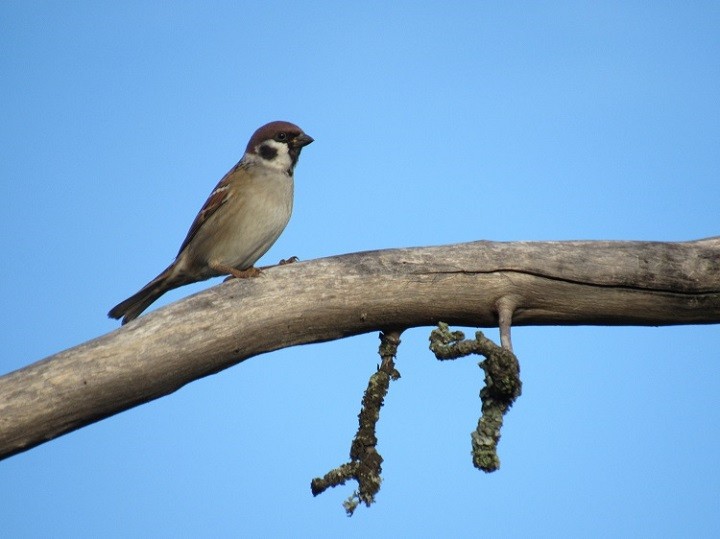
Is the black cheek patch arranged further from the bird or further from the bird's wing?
the bird's wing

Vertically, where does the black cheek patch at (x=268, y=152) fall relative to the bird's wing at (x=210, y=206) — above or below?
above

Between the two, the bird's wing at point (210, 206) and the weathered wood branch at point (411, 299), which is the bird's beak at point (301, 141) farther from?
the weathered wood branch at point (411, 299)

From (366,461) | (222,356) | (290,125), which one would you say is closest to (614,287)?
(366,461)

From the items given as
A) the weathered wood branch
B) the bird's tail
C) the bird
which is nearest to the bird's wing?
the bird

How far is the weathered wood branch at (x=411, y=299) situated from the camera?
4375 mm

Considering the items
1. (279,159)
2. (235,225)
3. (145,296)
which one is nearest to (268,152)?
(279,159)

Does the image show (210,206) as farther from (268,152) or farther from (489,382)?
(489,382)

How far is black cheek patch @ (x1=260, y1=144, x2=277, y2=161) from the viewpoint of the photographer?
6.86 metres

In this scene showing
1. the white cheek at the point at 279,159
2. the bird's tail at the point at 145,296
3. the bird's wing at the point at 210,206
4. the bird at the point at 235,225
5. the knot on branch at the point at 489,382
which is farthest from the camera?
the white cheek at the point at 279,159

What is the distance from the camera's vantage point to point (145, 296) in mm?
6203

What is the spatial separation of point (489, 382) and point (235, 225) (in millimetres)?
2837

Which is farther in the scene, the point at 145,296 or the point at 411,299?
the point at 145,296

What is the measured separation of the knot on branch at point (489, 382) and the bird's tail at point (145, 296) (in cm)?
265

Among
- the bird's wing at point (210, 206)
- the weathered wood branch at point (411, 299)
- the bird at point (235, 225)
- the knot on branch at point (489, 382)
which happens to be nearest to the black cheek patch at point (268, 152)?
the bird at point (235, 225)
